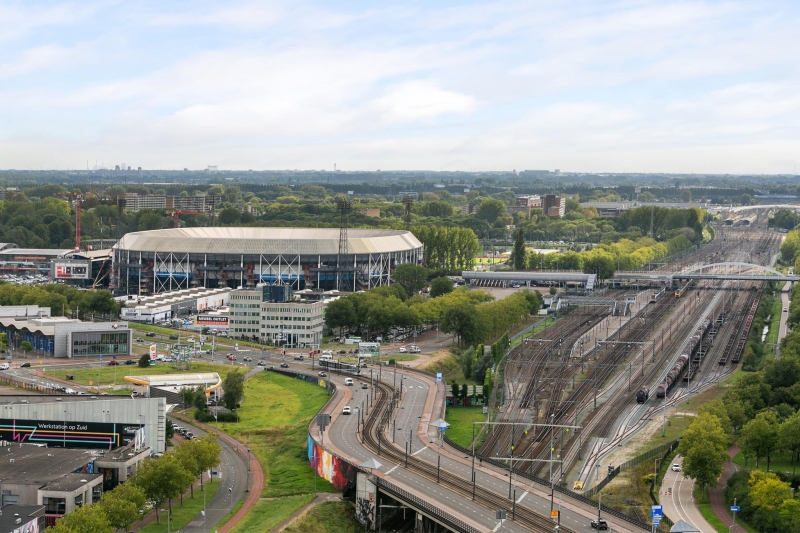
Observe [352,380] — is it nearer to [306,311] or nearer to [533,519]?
[306,311]

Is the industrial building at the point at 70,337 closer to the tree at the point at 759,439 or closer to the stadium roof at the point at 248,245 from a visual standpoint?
the stadium roof at the point at 248,245

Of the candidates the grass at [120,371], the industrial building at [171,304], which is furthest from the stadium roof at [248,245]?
the grass at [120,371]

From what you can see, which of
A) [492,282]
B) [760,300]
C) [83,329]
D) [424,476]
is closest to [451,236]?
[492,282]

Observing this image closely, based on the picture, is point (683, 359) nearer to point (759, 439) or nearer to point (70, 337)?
point (759, 439)

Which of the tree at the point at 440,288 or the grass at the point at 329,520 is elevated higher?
the tree at the point at 440,288

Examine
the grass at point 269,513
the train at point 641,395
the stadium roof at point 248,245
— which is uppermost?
the stadium roof at point 248,245

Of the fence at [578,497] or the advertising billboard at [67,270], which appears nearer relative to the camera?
the fence at [578,497]

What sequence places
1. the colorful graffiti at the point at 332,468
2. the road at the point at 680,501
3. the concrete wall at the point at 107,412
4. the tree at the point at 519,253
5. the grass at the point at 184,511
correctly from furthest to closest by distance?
1. the tree at the point at 519,253
2. the concrete wall at the point at 107,412
3. the colorful graffiti at the point at 332,468
4. the road at the point at 680,501
5. the grass at the point at 184,511

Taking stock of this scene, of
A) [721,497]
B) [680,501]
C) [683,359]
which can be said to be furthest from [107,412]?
[683,359]
